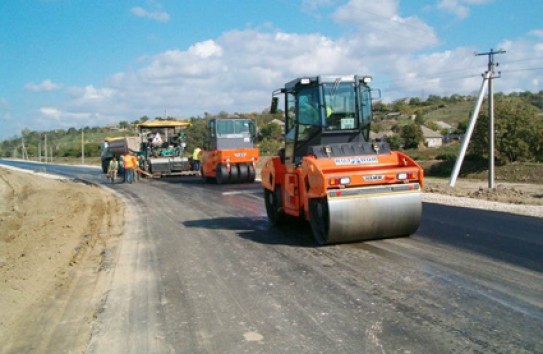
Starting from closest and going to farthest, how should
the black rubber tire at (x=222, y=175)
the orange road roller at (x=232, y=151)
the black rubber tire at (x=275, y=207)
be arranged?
the black rubber tire at (x=275, y=207), the black rubber tire at (x=222, y=175), the orange road roller at (x=232, y=151)

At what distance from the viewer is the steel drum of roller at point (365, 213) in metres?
7.46

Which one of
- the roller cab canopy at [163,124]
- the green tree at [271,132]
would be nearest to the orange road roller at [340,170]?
the roller cab canopy at [163,124]

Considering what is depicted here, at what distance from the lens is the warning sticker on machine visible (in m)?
8.01

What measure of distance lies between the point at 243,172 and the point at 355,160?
1385cm

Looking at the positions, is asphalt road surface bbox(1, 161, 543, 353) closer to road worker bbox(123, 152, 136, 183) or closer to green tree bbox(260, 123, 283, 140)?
road worker bbox(123, 152, 136, 183)

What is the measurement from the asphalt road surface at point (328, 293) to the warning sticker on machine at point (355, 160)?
1.27 metres

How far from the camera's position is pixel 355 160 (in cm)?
806

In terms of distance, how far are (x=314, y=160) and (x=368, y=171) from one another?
84 centimetres

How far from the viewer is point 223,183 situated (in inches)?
848

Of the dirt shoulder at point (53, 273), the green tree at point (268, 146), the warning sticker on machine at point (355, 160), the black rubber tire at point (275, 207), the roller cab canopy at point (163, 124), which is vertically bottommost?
the dirt shoulder at point (53, 273)

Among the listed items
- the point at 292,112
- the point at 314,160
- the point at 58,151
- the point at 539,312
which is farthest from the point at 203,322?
the point at 58,151

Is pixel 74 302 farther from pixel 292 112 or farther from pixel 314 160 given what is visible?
pixel 292 112

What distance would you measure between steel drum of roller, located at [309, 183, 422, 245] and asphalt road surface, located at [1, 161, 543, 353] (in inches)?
8.6

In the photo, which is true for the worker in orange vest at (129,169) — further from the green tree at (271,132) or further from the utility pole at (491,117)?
the green tree at (271,132)
